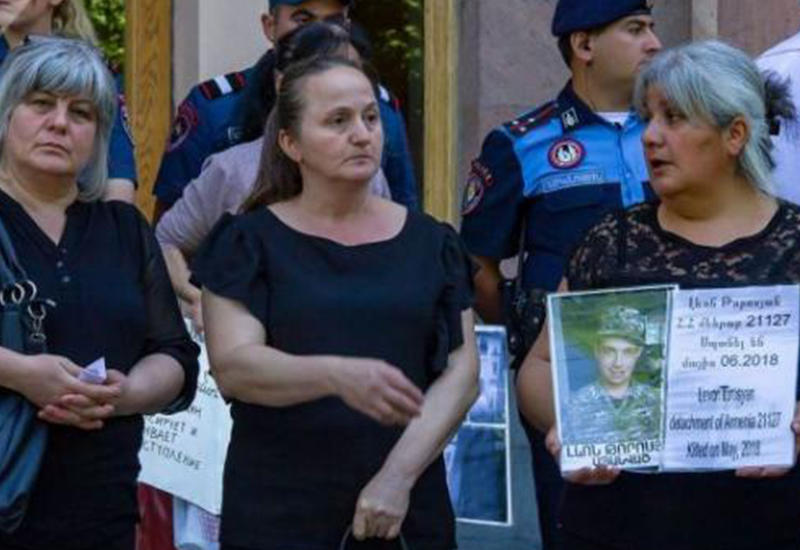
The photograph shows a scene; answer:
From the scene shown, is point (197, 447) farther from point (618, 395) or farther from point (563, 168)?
point (618, 395)

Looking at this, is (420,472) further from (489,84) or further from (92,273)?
(489,84)

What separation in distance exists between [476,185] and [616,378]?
154 cm

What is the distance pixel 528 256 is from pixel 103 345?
1467 millimetres

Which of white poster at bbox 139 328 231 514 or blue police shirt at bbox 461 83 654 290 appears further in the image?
white poster at bbox 139 328 231 514

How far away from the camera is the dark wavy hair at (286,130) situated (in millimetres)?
5965

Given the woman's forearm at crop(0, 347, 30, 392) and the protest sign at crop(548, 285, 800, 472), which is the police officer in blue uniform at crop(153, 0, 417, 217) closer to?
the woman's forearm at crop(0, 347, 30, 392)

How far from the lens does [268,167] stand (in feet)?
20.0

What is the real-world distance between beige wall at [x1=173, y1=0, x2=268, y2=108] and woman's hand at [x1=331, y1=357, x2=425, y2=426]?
444 centimetres

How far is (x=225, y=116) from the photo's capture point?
7.48 metres

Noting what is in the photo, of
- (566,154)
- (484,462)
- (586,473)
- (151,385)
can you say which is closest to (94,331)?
(151,385)

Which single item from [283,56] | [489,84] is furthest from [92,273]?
[489,84]

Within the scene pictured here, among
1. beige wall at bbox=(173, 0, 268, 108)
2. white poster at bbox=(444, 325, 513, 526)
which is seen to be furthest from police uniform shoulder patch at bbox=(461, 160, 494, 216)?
beige wall at bbox=(173, 0, 268, 108)

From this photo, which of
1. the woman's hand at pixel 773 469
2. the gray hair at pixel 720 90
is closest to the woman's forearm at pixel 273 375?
the woman's hand at pixel 773 469

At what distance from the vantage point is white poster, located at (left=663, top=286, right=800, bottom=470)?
548cm
